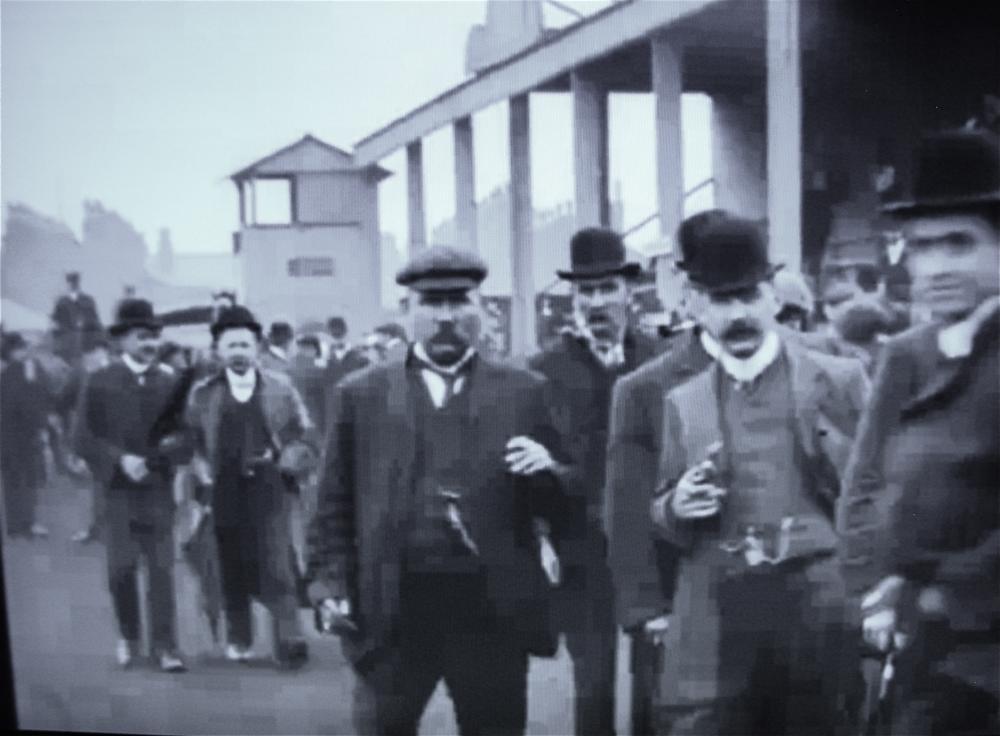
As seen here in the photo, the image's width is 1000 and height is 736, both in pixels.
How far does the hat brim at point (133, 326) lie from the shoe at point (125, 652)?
2.43ft

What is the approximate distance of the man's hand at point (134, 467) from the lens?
10.4 feet

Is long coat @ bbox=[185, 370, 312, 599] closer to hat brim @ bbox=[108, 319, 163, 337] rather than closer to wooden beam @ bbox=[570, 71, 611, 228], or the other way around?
hat brim @ bbox=[108, 319, 163, 337]

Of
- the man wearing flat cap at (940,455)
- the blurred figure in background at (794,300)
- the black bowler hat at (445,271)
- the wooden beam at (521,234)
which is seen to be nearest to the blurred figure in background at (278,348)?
the black bowler hat at (445,271)

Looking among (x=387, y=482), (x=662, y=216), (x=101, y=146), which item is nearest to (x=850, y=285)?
(x=662, y=216)

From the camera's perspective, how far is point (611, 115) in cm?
294

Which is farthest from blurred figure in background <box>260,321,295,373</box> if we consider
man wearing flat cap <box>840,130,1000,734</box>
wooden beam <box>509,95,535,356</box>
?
man wearing flat cap <box>840,130,1000,734</box>

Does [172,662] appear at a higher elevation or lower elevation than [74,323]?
lower

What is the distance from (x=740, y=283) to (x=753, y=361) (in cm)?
16

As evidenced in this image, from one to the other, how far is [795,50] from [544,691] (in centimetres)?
146

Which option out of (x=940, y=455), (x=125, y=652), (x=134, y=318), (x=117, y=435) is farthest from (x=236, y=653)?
(x=940, y=455)

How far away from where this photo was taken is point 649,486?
9.07 feet

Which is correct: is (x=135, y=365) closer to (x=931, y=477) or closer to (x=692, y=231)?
(x=692, y=231)

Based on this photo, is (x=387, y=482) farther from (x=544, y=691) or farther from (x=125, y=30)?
(x=125, y=30)

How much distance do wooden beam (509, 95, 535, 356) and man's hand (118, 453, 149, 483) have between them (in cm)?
98
